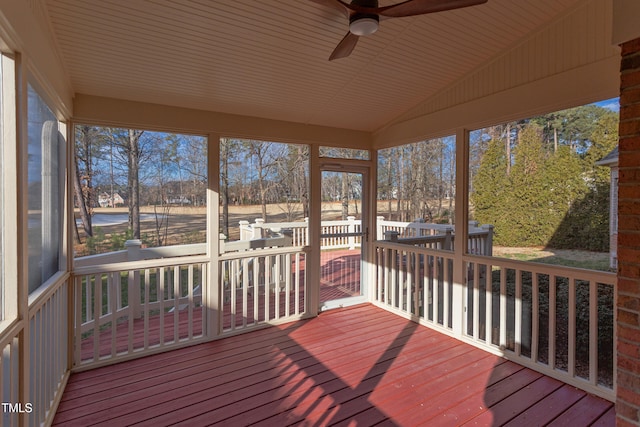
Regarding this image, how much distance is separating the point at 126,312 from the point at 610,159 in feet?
14.6

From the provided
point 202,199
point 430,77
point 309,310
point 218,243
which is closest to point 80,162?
point 202,199

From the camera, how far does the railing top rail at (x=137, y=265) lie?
288 cm

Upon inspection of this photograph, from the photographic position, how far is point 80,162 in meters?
2.93

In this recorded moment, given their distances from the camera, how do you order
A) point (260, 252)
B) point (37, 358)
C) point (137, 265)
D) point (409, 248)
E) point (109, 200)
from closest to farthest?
point (37, 358), point (109, 200), point (137, 265), point (260, 252), point (409, 248)

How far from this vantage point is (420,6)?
184cm

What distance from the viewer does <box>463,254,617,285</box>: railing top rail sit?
2.47 m

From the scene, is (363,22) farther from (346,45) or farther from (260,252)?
(260,252)

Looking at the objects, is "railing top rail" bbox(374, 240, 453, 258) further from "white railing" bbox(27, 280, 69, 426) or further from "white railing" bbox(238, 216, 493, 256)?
"white railing" bbox(27, 280, 69, 426)

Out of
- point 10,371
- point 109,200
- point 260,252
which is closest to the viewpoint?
point 10,371

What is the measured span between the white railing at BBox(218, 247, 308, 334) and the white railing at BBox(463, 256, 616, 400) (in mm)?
1950

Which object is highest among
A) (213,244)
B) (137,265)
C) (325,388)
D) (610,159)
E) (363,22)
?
(363,22)

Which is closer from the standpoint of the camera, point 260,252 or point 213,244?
point 213,244

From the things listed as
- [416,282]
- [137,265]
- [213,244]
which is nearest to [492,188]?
[416,282]

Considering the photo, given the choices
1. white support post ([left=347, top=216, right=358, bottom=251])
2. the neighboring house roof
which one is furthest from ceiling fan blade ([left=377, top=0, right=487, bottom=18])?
white support post ([left=347, top=216, right=358, bottom=251])
